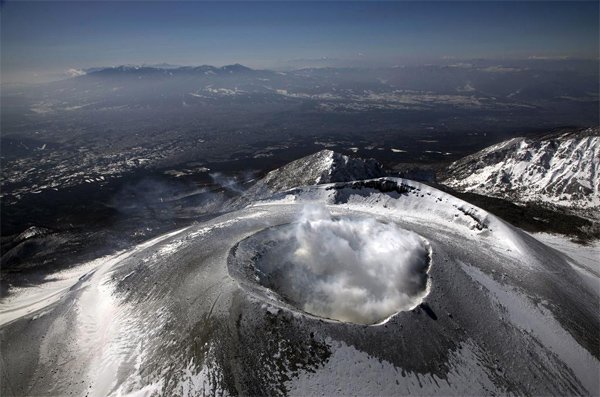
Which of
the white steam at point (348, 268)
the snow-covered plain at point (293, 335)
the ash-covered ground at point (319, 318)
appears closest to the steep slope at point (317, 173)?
the ash-covered ground at point (319, 318)

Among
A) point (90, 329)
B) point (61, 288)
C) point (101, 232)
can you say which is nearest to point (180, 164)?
point (101, 232)

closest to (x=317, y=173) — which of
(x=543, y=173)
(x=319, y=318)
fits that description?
(x=543, y=173)

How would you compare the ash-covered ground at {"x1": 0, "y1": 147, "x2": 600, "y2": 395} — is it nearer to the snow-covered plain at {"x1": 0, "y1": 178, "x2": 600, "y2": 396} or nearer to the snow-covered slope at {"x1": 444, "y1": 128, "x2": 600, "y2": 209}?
the snow-covered plain at {"x1": 0, "y1": 178, "x2": 600, "y2": 396}

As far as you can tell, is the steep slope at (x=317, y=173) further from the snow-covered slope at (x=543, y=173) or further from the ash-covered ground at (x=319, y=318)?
the ash-covered ground at (x=319, y=318)

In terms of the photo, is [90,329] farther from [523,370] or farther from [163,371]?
[523,370]

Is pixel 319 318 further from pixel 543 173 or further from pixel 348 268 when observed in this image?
pixel 543 173

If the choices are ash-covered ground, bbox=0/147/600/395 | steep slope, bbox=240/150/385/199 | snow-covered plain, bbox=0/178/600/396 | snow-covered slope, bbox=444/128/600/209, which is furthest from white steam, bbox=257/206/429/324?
snow-covered slope, bbox=444/128/600/209
